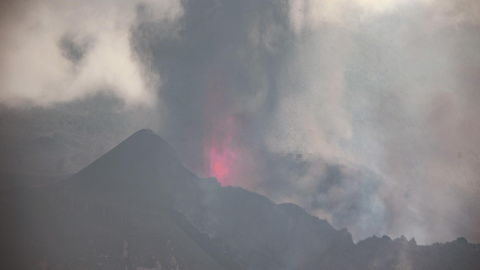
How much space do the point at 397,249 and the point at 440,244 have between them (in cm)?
1560

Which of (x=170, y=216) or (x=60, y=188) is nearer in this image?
(x=60, y=188)

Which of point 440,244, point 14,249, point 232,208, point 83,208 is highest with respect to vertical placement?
point 232,208

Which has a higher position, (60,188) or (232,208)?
(232,208)

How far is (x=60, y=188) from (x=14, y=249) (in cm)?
3376

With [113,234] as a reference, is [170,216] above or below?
above

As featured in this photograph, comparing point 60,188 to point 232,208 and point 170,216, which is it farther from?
point 232,208

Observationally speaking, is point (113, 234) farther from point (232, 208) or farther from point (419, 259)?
point (419, 259)

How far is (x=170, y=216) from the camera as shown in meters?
174

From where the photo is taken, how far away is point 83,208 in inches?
6009

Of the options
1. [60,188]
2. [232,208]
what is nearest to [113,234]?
[60,188]

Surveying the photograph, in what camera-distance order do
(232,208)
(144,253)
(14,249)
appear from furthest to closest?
(232,208), (144,253), (14,249)

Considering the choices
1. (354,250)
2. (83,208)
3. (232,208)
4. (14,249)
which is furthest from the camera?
(232,208)

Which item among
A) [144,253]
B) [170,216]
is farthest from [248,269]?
[144,253]

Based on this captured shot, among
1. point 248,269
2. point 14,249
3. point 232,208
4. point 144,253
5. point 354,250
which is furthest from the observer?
point 232,208
